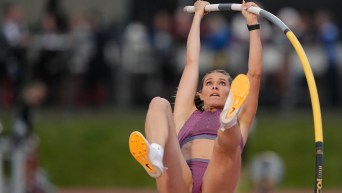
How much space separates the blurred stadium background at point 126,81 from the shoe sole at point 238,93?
11.5 metres

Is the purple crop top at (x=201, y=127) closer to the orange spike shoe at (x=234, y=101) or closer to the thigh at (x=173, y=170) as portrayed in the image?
the thigh at (x=173, y=170)

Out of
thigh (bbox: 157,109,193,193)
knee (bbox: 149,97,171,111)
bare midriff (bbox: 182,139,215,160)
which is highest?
knee (bbox: 149,97,171,111)

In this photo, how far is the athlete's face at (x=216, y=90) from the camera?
11750mm

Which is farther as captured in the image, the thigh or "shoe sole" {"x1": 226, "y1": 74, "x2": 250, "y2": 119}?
the thigh

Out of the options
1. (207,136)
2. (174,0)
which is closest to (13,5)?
(174,0)

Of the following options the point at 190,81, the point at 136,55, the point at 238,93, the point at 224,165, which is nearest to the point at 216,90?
the point at 190,81

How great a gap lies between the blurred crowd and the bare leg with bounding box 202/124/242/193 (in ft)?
36.3

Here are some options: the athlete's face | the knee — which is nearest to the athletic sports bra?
the athlete's face

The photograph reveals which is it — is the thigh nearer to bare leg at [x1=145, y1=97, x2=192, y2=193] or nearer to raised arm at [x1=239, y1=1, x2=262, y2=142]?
bare leg at [x1=145, y1=97, x2=192, y2=193]

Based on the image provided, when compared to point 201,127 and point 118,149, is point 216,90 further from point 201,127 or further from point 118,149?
point 118,149

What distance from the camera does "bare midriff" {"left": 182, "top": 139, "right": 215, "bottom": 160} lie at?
38.3 ft

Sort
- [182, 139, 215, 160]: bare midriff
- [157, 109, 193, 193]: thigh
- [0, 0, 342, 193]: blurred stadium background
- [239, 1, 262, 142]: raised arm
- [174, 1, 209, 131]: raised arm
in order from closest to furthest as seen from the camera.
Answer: [157, 109, 193, 193]: thigh < [182, 139, 215, 160]: bare midriff < [239, 1, 262, 142]: raised arm < [174, 1, 209, 131]: raised arm < [0, 0, 342, 193]: blurred stadium background

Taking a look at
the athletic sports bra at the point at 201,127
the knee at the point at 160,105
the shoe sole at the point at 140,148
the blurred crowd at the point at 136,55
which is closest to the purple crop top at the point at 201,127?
the athletic sports bra at the point at 201,127

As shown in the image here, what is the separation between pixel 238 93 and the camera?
10.7 meters
